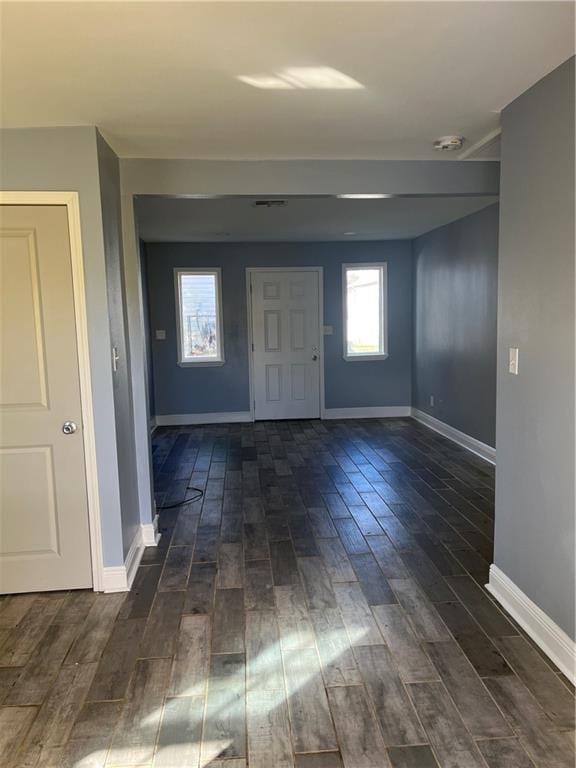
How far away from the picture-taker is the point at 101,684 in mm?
2021

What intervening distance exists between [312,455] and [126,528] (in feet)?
8.78

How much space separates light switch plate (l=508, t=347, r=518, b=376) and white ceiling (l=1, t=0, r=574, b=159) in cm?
112

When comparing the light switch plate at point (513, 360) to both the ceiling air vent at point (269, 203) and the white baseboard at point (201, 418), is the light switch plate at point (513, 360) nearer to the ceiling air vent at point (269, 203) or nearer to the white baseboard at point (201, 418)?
the ceiling air vent at point (269, 203)

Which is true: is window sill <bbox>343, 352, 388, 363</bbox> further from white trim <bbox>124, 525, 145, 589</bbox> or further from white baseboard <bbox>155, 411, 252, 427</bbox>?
white trim <bbox>124, 525, 145, 589</bbox>

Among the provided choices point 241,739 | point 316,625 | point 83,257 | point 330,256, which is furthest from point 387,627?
point 330,256

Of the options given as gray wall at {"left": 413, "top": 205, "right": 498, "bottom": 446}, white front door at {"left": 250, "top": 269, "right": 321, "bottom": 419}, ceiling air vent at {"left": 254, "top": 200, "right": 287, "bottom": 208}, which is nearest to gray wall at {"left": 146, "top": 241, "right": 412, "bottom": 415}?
white front door at {"left": 250, "top": 269, "right": 321, "bottom": 419}

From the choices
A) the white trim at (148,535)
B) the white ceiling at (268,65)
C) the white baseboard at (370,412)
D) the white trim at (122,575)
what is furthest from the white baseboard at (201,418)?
the white ceiling at (268,65)

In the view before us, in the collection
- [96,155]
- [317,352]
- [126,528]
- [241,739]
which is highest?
[96,155]

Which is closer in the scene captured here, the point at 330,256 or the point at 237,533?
the point at 237,533

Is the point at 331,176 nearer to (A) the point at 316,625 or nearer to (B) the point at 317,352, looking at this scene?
(A) the point at 316,625

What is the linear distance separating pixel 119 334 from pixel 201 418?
4129mm

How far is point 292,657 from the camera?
215 cm

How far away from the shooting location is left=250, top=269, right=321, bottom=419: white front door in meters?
6.80

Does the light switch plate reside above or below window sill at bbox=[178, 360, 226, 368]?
above
